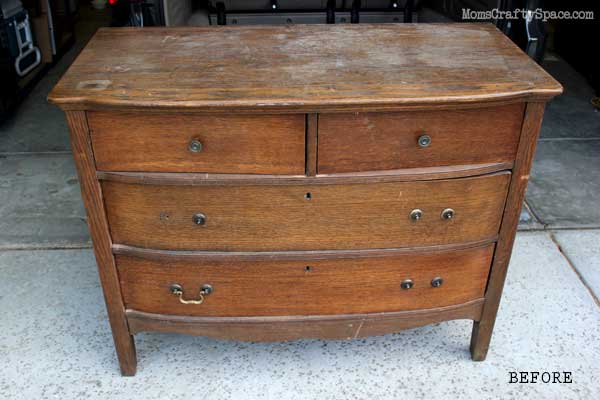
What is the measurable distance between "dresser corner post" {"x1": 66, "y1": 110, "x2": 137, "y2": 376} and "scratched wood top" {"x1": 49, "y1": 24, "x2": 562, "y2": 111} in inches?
3.4

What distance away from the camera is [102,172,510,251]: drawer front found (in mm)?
1592

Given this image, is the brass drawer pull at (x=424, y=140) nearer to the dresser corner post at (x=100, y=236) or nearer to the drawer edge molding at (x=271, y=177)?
the drawer edge molding at (x=271, y=177)

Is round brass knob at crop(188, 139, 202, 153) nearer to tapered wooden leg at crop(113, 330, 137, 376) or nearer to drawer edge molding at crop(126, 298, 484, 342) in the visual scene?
drawer edge molding at crop(126, 298, 484, 342)

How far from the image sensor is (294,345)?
207 cm

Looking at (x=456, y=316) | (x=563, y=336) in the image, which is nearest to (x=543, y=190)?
(x=563, y=336)

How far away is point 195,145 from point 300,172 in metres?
0.26

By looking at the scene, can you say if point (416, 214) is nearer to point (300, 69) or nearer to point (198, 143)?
point (300, 69)

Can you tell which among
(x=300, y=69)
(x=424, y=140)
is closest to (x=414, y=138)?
(x=424, y=140)

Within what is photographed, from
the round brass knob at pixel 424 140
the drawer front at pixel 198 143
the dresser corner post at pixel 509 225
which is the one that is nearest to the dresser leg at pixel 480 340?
the dresser corner post at pixel 509 225

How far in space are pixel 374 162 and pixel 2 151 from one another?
2.43 meters

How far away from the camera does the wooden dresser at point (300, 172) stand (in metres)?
1.49

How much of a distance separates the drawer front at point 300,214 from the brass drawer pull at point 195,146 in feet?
0.36

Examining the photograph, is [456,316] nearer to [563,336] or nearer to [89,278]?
[563,336]

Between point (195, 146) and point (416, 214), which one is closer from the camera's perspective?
point (195, 146)
